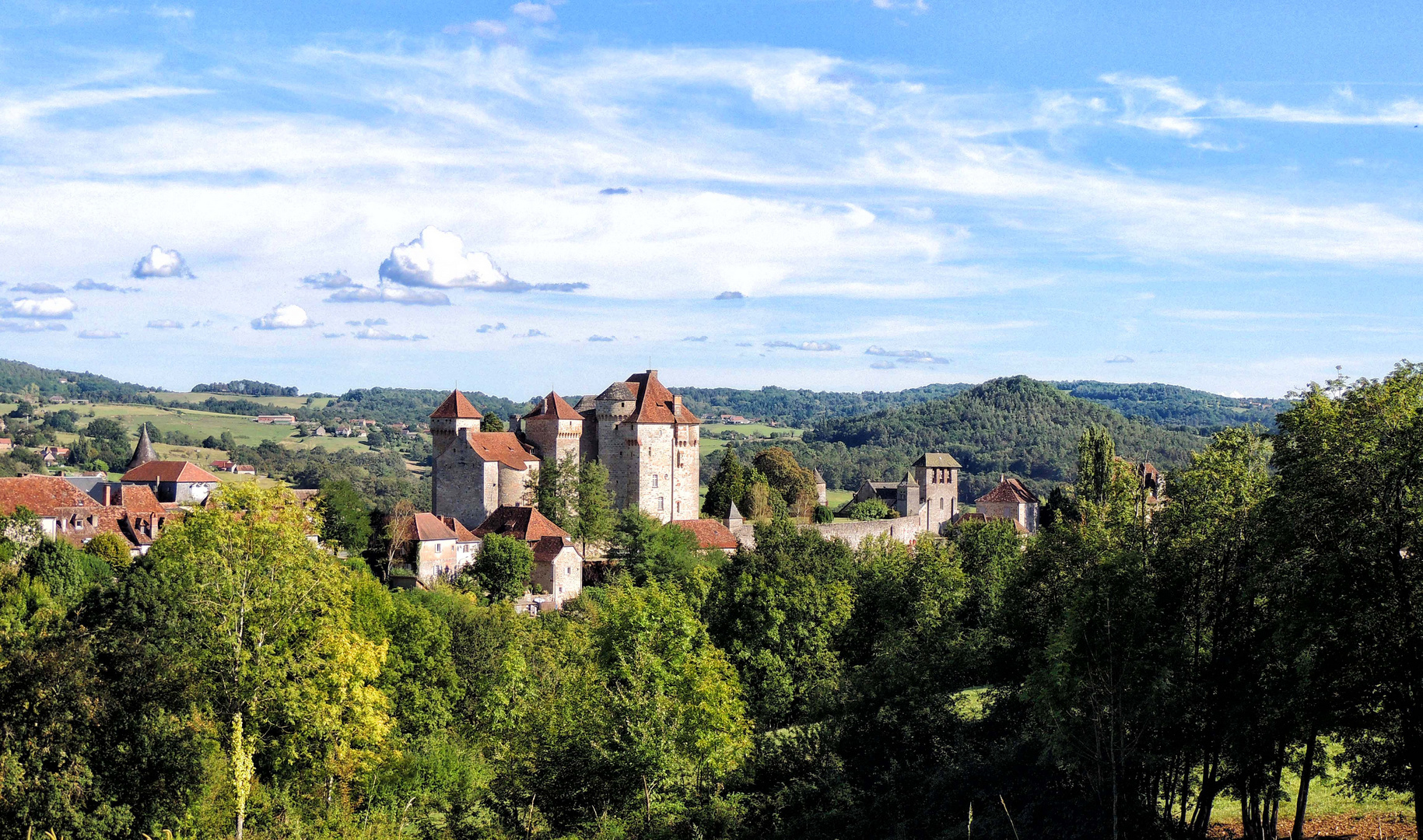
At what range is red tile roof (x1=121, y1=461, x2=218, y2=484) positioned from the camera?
82.4 metres

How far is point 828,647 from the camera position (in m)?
40.2

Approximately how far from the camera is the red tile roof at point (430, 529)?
59406mm

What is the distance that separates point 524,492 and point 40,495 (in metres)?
24.6

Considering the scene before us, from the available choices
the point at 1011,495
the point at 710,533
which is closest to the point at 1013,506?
the point at 1011,495

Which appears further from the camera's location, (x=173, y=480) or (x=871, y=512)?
(x=871, y=512)

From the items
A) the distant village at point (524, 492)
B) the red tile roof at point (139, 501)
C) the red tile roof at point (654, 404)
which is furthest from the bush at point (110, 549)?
the red tile roof at point (654, 404)

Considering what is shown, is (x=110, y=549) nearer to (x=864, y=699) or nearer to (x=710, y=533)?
(x=710, y=533)

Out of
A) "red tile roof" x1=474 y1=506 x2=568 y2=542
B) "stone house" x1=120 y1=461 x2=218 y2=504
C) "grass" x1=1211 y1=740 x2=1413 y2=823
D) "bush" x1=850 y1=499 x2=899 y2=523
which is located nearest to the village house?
"red tile roof" x1=474 y1=506 x2=568 y2=542

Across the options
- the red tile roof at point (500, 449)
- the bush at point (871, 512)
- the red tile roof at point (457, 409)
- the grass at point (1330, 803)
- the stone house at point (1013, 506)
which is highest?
the red tile roof at point (457, 409)

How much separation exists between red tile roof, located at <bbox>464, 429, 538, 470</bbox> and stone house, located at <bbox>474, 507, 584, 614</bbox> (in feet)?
13.5

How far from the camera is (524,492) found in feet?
223

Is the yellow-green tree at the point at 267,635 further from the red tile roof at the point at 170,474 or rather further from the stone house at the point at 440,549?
the red tile roof at the point at 170,474

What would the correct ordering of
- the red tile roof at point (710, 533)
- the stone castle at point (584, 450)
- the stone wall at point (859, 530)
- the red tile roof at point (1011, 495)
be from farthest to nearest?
the red tile roof at point (1011, 495) → the stone wall at point (859, 530) → the red tile roof at point (710, 533) → the stone castle at point (584, 450)

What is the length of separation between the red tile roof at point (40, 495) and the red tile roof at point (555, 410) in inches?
957
